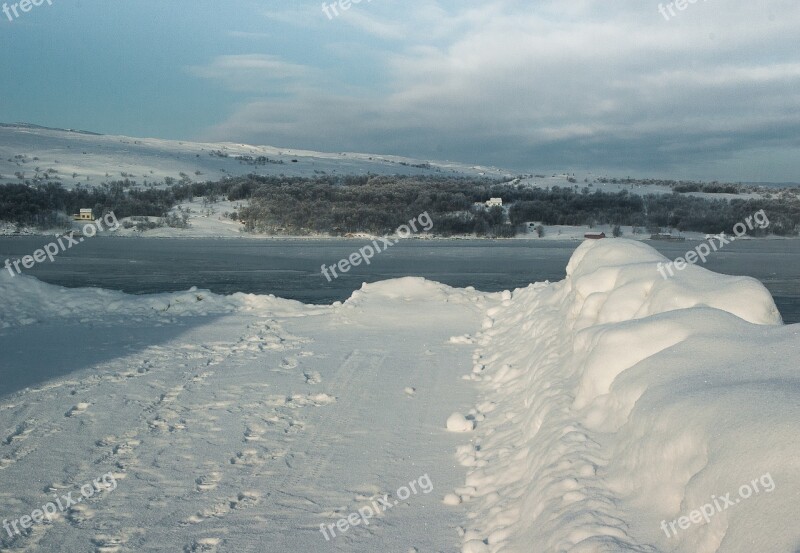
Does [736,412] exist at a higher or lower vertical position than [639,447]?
higher

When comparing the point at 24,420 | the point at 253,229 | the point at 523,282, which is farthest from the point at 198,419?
the point at 253,229

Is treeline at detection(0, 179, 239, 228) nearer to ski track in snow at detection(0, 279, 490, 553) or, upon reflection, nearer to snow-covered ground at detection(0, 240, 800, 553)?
snow-covered ground at detection(0, 240, 800, 553)

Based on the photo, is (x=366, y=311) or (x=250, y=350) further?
(x=366, y=311)

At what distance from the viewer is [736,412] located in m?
3.21

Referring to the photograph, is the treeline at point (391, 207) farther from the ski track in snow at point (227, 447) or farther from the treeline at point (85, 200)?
the ski track in snow at point (227, 447)

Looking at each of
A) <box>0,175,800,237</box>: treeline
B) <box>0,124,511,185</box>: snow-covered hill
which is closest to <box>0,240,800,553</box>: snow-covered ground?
<box>0,175,800,237</box>: treeline

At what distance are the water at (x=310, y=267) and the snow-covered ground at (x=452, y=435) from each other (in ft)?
28.8

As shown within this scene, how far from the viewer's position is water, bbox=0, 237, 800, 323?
19.8 meters

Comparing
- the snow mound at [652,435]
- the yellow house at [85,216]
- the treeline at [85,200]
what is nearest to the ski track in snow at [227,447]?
the snow mound at [652,435]

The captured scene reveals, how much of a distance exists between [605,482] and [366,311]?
953 centimetres

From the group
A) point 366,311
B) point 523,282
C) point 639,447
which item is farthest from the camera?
point 523,282

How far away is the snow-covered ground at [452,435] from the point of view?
325cm

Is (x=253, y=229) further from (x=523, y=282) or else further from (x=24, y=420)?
(x=24, y=420)

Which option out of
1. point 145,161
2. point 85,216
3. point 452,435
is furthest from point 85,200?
point 452,435
